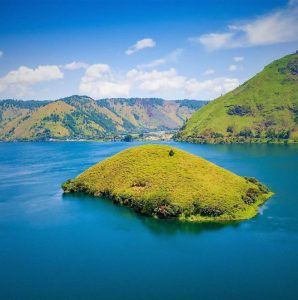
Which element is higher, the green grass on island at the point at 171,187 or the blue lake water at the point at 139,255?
the green grass on island at the point at 171,187

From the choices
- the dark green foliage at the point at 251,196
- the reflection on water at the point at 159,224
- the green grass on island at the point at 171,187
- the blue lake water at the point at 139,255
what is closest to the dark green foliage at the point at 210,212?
the green grass on island at the point at 171,187

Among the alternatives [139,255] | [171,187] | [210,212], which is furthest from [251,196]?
[139,255]

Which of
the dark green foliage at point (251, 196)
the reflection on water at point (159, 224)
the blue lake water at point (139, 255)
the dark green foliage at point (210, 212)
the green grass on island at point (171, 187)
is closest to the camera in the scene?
the blue lake water at point (139, 255)

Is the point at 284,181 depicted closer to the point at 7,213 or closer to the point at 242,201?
the point at 242,201

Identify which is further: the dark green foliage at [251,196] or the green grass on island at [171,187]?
the dark green foliage at [251,196]

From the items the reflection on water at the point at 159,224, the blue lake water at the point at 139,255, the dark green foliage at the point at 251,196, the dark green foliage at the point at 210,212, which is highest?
the dark green foliage at the point at 251,196

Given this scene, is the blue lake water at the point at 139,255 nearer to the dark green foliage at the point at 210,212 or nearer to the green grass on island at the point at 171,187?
the green grass on island at the point at 171,187

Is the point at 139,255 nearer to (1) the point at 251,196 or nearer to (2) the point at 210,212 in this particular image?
(2) the point at 210,212
